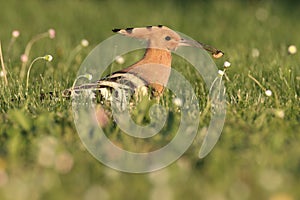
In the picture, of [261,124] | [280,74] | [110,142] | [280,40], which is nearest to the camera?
[110,142]

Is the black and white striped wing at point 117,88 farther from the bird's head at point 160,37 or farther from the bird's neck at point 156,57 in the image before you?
the bird's head at point 160,37

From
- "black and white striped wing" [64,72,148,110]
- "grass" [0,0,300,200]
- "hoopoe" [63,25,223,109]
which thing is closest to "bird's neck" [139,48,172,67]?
"hoopoe" [63,25,223,109]

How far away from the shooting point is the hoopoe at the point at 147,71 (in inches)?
192

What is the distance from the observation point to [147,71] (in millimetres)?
5047

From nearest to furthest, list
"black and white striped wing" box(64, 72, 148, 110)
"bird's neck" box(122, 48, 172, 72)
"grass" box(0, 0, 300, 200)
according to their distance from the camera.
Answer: "grass" box(0, 0, 300, 200) < "black and white striped wing" box(64, 72, 148, 110) < "bird's neck" box(122, 48, 172, 72)

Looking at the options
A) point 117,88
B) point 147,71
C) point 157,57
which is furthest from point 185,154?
point 157,57

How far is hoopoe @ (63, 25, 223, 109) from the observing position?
16.0ft

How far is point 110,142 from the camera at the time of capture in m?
3.84

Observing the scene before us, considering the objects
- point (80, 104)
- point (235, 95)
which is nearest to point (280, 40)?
point (235, 95)

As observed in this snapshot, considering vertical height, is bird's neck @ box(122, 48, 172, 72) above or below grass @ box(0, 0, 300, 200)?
above

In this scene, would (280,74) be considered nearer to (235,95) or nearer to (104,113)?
(235,95)

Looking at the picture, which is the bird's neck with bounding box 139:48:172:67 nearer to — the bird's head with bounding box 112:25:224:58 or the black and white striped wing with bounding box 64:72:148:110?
the bird's head with bounding box 112:25:224:58

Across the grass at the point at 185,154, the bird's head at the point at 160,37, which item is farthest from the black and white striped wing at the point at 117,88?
the bird's head at the point at 160,37

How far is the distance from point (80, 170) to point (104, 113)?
992 millimetres
